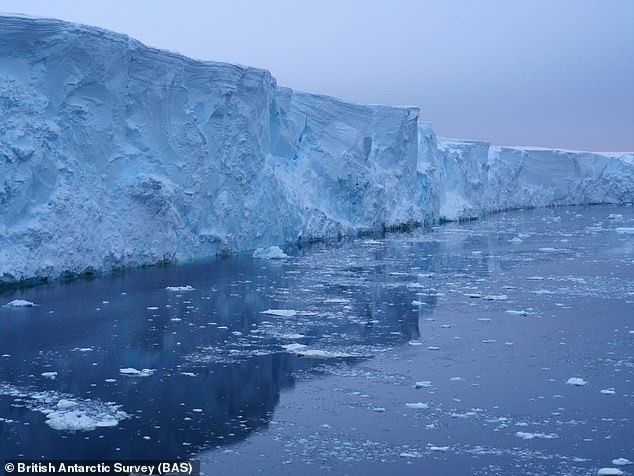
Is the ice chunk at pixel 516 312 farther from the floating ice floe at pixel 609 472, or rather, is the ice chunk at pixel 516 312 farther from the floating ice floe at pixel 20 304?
the floating ice floe at pixel 20 304

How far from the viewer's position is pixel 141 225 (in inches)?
498

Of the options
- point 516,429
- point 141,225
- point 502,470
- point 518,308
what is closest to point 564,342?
point 518,308

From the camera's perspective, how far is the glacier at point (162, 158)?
10875 millimetres

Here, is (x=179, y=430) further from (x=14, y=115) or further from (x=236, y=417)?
(x=14, y=115)

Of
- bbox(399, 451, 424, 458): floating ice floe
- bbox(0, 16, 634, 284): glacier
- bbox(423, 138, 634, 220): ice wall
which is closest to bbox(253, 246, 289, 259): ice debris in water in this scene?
bbox(0, 16, 634, 284): glacier

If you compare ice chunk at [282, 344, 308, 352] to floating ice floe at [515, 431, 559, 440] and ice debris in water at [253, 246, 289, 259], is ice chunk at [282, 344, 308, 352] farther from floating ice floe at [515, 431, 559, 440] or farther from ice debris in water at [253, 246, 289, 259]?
ice debris in water at [253, 246, 289, 259]

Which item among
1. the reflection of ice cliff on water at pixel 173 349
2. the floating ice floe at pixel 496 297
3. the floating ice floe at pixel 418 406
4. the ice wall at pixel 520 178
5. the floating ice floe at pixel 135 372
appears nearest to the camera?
the reflection of ice cliff on water at pixel 173 349

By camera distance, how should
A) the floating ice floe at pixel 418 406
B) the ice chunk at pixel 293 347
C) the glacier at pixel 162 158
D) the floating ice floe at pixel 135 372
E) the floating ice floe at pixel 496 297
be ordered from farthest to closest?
the glacier at pixel 162 158 → the floating ice floe at pixel 496 297 → the ice chunk at pixel 293 347 → the floating ice floe at pixel 135 372 → the floating ice floe at pixel 418 406

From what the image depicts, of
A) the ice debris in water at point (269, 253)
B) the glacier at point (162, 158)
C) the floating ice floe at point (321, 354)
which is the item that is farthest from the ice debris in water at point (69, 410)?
the ice debris in water at point (269, 253)

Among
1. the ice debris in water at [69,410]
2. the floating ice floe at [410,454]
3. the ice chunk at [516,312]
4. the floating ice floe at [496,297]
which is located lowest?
the ice debris in water at [69,410]

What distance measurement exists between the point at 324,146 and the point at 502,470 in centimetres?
1667

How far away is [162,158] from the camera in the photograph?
44.9ft

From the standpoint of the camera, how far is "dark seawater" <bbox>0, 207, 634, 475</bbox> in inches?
178

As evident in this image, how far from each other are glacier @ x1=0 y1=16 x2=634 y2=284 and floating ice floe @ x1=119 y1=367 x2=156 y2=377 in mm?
4594
